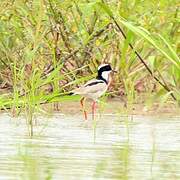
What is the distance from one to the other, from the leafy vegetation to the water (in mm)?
361

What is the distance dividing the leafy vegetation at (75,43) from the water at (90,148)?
361 millimetres

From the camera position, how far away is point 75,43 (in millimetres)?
8148

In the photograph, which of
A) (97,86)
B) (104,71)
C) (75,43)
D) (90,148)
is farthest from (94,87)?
(90,148)

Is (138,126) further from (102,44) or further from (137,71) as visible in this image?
(102,44)

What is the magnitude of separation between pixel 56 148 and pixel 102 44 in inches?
111

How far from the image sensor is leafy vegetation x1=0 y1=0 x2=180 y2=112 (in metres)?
7.10

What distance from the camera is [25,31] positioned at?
304 inches

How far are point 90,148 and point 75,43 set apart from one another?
2797 millimetres

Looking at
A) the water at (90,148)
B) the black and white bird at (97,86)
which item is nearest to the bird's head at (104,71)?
the black and white bird at (97,86)

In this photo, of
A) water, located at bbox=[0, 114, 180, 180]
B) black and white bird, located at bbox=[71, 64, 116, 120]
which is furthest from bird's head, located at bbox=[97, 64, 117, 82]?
water, located at bbox=[0, 114, 180, 180]

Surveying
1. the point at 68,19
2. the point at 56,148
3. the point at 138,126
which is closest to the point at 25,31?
the point at 68,19

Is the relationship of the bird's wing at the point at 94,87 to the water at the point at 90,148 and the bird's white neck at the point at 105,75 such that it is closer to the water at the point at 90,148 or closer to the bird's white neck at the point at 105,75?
the bird's white neck at the point at 105,75

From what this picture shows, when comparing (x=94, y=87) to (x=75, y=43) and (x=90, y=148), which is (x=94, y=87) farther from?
(x=90, y=148)

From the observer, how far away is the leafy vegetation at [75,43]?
710 centimetres
